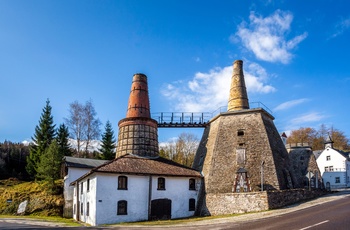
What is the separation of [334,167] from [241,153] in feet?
99.9

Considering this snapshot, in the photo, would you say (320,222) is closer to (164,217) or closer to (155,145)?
(164,217)

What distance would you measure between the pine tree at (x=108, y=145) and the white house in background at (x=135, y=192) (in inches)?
686

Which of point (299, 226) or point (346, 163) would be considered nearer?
point (299, 226)

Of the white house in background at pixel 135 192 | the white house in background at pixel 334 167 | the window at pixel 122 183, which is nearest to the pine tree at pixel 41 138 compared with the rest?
the white house in background at pixel 135 192

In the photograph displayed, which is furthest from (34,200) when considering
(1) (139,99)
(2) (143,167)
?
(1) (139,99)

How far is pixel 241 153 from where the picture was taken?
28266 millimetres

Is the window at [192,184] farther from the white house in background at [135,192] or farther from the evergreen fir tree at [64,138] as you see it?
the evergreen fir tree at [64,138]

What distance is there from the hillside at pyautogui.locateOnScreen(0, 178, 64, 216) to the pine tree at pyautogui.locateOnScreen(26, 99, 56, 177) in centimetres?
605

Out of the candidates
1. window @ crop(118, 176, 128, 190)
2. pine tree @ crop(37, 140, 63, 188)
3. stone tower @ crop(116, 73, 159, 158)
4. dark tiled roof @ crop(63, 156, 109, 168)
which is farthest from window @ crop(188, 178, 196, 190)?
pine tree @ crop(37, 140, 63, 188)

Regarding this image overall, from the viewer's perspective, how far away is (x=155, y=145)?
103 ft

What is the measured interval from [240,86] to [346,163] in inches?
1145

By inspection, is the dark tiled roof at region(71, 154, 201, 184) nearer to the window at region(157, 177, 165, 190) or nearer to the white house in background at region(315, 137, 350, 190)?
the window at region(157, 177, 165, 190)

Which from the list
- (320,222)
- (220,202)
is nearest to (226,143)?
(220,202)

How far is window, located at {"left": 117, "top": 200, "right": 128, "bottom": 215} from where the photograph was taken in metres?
23.4
